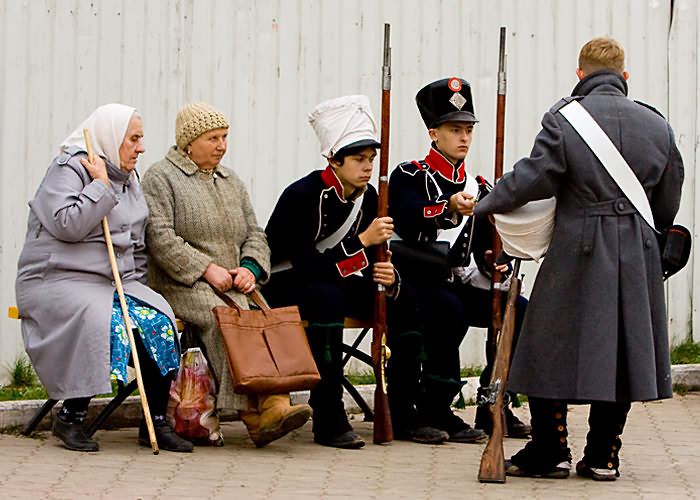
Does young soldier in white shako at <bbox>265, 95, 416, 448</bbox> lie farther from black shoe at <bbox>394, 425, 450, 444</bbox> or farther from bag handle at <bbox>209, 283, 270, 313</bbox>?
black shoe at <bbox>394, 425, 450, 444</bbox>

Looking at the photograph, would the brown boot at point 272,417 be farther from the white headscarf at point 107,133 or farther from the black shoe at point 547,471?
the white headscarf at point 107,133

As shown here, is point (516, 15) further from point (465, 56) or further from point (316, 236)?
point (316, 236)

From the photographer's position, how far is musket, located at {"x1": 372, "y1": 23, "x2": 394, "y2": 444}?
6.29m

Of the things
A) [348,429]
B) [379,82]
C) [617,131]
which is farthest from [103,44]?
[617,131]

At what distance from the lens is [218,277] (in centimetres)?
624

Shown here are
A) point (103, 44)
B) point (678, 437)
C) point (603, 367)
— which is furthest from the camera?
point (103, 44)

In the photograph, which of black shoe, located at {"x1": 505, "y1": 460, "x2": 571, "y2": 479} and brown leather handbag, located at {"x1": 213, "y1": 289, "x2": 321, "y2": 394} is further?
brown leather handbag, located at {"x1": 213, "y1": 289, "x2": 321, "y2": 394}

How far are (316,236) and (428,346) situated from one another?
0.77m

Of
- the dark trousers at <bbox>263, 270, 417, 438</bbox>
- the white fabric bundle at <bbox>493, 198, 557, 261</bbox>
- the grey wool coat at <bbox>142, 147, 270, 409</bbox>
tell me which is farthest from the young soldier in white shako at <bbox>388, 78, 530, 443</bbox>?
the white fabric bundle at <bbox>493, 198, 557, 261</bbox>

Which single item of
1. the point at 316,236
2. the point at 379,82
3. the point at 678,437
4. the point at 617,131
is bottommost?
the point at 678,437

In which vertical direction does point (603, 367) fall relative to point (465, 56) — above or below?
below

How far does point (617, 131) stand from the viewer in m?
5.35

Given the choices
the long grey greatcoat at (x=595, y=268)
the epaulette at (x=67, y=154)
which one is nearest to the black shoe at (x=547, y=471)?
the long grey greatcoat at (x=595, y=268)

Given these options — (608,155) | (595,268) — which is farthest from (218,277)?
(608,155)
